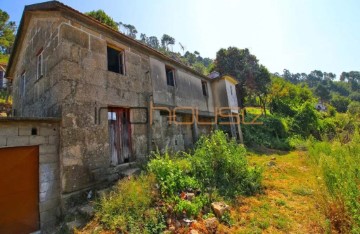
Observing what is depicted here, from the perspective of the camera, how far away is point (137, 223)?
480 centimetres

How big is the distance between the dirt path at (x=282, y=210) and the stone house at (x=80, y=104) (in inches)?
181

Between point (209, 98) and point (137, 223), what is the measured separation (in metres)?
12.4

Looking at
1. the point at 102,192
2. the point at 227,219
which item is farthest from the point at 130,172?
the point at 227,219

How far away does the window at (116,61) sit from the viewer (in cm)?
887

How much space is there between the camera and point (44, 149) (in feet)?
20.1

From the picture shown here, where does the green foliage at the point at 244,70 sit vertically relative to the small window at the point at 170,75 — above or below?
above

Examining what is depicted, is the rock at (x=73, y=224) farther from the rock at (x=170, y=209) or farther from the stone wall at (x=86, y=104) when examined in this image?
the rock at (x=170, y=209)

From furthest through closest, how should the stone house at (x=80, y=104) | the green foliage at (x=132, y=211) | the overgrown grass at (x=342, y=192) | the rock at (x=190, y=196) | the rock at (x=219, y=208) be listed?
1. the stone house at (x=80, y=104)
2. the rock at (x=190, y=196)
3. the rock at (x=219, y=208)
4. the green foliage at (x=132, y=211)
5. the overgrown grass at (x=342, y=192)

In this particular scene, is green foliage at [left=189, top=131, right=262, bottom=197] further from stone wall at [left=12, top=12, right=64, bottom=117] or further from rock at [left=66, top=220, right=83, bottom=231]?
stone wall at [left=12, top=12, right=64, bottom=117]

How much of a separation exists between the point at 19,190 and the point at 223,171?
6219 mm

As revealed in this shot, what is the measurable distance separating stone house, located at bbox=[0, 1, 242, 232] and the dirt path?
4586 mm

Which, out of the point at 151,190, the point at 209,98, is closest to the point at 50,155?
the point at 151,190

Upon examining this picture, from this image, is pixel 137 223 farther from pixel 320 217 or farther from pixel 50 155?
pixel 320 217

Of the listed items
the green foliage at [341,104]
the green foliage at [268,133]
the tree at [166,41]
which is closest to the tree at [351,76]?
the green foliage at [341,104]
